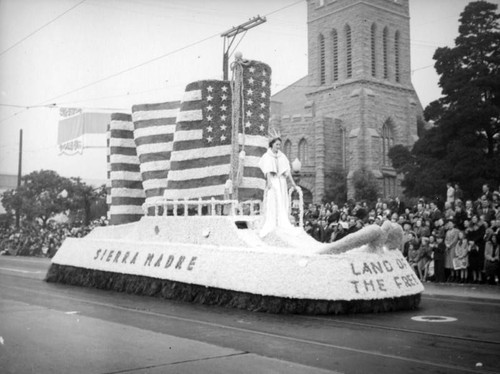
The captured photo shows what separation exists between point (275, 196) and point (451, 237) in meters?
6.31

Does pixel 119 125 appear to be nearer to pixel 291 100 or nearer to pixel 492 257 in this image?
pixel 492 257

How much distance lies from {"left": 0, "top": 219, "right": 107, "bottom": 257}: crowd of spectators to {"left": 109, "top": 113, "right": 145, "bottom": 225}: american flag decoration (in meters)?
17.4

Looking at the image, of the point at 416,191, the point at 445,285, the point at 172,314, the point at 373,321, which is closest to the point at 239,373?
the point at 373,321

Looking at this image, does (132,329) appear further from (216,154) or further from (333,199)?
(333,199)

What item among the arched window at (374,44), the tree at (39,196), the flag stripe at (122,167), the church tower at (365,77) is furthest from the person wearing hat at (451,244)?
the arched window at (374,44)

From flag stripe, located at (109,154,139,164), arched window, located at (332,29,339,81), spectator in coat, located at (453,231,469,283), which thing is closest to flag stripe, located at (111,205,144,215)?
flag stripe, located at (109,154,139,164)

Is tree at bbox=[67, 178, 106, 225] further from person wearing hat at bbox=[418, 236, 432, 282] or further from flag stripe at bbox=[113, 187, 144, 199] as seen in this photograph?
person wearing hat at bbox=[418, 236, 432, 282]

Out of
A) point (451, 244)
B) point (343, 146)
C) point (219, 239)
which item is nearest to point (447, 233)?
point (451, 244)

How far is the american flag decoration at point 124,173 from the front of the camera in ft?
46.9

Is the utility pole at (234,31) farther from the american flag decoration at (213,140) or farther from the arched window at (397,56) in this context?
the arched window at (397,56)

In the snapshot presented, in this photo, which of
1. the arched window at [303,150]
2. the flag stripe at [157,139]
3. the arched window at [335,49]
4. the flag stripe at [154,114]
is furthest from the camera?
the arched window at [303,150]

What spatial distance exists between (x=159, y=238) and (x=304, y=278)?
4.36 m

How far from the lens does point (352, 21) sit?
1713 inches

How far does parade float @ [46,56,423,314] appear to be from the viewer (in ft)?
27.7
